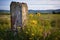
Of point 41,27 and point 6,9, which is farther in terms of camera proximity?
point 6,9

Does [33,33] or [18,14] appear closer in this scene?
[33,33]

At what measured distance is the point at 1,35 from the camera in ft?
22.0

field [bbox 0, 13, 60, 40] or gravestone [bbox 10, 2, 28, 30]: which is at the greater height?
gravestone [bbox 10, 2, 28, 30]

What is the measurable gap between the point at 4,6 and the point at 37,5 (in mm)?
1133

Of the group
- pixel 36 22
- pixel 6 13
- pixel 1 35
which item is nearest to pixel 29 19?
pixel 36 22

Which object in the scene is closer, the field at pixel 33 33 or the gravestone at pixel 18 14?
the field at pixel 33 33

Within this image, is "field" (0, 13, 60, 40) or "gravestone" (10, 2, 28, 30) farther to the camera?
"gravestone" (10, 2, 28, 30)

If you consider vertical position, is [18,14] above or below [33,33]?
above

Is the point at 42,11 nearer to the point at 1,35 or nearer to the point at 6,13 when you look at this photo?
the point at 6,13

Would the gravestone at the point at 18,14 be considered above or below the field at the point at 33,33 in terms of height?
above

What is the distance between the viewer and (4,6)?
10.4 meters

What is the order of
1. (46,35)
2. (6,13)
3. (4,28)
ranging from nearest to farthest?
(46,35) < (4,28) < (6,13)

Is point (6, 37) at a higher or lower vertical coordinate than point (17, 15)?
lower

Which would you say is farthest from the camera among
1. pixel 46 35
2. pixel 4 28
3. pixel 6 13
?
pixel 6 13
